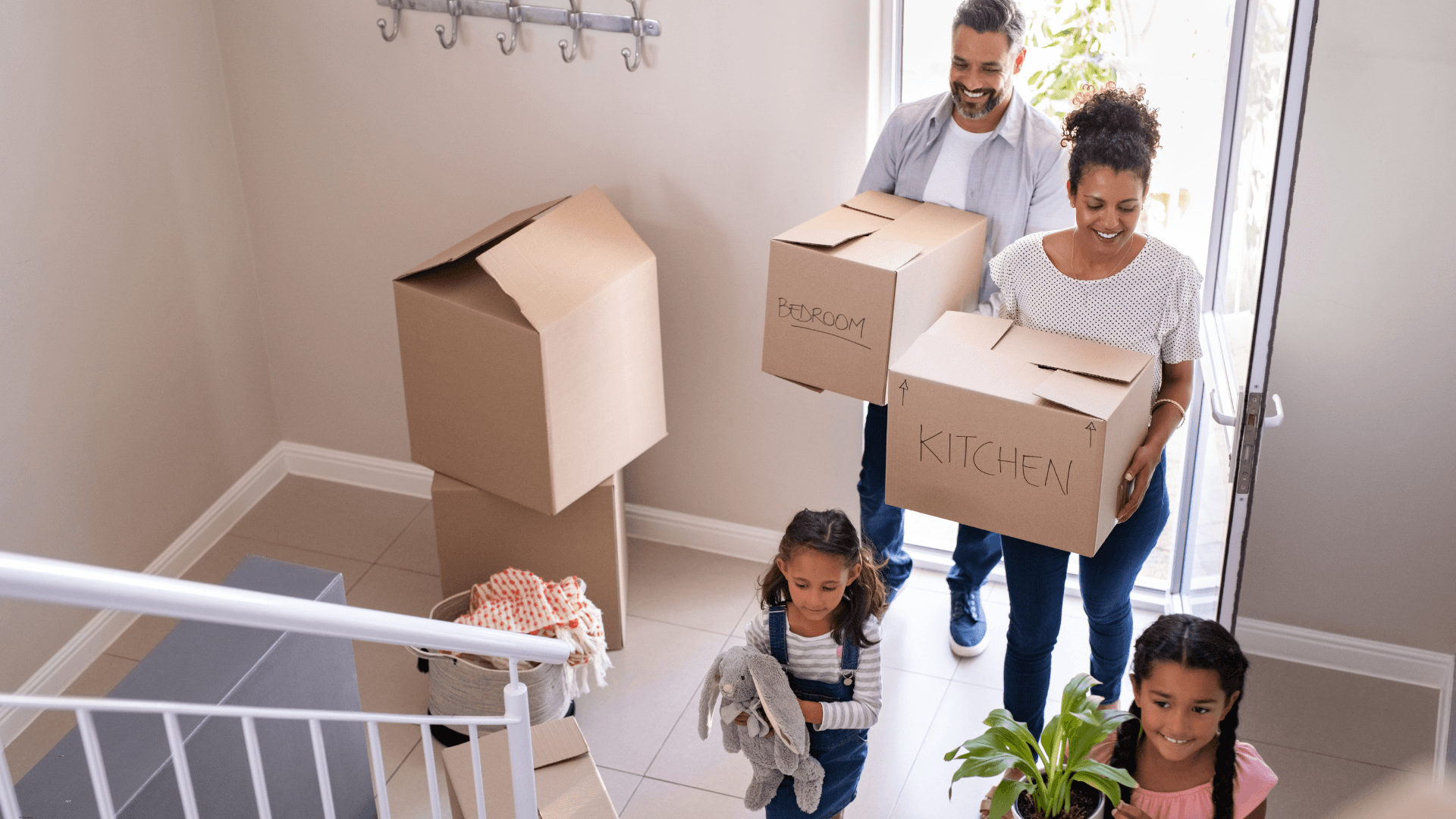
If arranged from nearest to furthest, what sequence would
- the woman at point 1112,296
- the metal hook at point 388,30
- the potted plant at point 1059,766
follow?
the potted plant at point 1059,766 < the woman at point 1112,296 < the metal hook at point 388,30

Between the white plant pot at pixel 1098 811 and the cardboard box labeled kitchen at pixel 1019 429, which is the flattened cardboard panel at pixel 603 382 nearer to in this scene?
the cardboard box labeled kitchen at pixel 1019 429

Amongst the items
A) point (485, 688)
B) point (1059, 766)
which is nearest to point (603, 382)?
point (485, 688)

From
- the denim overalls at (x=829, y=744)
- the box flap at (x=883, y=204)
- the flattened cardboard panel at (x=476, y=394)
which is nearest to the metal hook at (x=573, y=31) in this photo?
the flattened cardboard panel at (x=476, y=394)

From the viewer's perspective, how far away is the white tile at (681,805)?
2.39 m

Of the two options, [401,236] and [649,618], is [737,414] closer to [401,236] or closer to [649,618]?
[649,618]

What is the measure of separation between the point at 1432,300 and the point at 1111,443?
595mm

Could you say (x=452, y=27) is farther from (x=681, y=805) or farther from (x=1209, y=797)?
(x=1209, y=797)

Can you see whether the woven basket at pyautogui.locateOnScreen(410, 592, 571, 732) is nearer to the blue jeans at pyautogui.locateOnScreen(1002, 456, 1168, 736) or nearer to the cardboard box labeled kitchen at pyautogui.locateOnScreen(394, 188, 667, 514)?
the cardboard box labeled kitchen at pyautogui.locateOnScreen(394, 188, 667, 514)

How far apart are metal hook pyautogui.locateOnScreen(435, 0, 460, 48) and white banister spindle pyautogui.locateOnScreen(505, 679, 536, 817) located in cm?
168

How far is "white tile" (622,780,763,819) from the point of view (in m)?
2.39

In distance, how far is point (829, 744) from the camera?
2.05 meters

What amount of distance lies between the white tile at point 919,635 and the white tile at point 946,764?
3.4 inches

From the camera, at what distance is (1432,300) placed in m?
1.94

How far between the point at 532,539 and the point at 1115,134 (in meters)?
1.50
